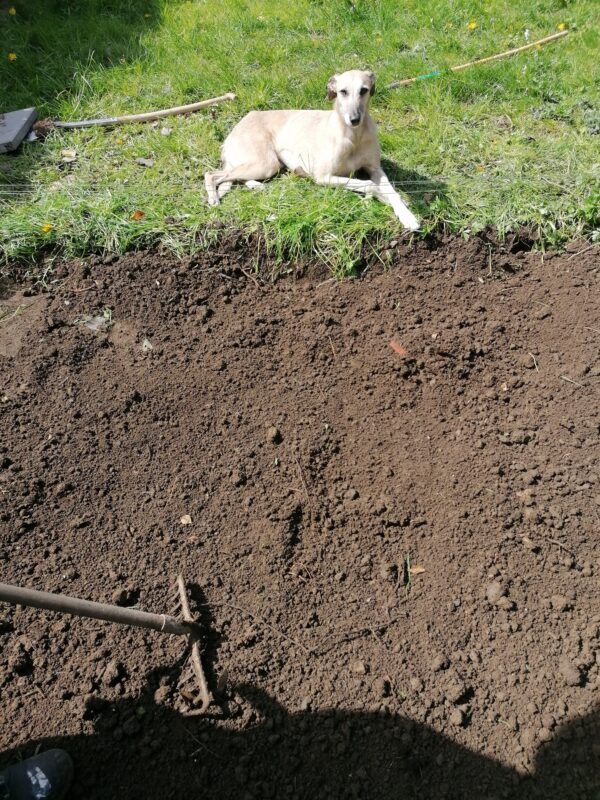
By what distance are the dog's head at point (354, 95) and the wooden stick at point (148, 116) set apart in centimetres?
185

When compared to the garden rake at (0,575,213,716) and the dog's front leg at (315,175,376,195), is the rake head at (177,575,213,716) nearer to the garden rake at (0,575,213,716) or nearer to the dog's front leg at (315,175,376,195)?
the garden rake at (0,575,213,716)

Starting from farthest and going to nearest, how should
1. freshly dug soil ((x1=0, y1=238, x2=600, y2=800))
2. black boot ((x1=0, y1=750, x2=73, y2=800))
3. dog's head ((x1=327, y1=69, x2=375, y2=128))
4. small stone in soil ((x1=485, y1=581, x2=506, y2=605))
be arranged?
dog's head ((x1=327, y1=69, x2=375, y2=128)) → small stone in soil ((x1=485, y1=581, x2=506, y2=605)) → freshly dug soil ((x1=0, y1=238, x2=600, y2=800)) → black boot ((x1=0, y1=750, x2=73, y2=800))

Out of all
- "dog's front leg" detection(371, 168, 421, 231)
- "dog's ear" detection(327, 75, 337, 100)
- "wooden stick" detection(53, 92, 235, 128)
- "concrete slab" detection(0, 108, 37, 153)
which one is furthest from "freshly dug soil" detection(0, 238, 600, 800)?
"wooden stick" detection(53, 92, 235, 128)

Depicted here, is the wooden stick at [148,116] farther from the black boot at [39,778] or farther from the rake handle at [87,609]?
the black boot at [39,778]

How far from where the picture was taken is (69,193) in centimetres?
479

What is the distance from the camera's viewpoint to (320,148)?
15.3 ft

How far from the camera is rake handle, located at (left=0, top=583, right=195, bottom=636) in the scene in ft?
6.04

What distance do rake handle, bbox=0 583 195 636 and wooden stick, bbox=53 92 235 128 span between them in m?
4.74

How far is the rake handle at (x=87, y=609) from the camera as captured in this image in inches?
72.5

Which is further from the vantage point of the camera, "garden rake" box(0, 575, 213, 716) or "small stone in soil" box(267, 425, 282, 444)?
"small stone in soil" box(267, 425, 282, 444)

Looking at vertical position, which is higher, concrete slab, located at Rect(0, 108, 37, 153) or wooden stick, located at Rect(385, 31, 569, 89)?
concrete slab, located at Rect(0, 108, 37, 153)

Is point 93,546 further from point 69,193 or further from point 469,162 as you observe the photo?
point 469,162

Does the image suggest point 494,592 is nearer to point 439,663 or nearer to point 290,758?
point 439,663

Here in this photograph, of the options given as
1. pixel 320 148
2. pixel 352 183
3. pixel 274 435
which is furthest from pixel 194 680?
pixel 320 148
